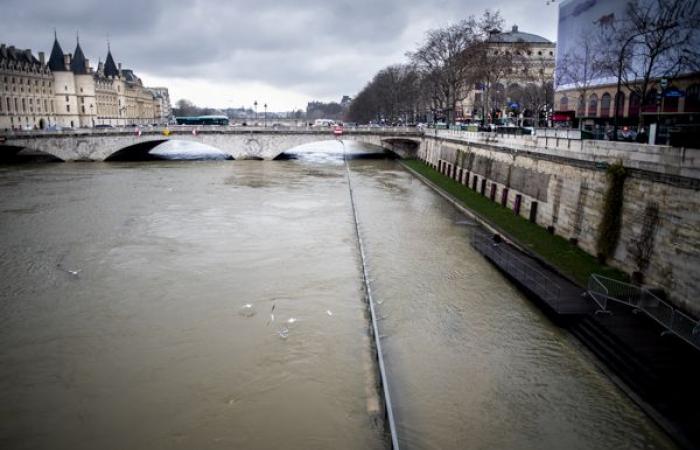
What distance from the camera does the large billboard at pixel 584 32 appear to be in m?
43.9

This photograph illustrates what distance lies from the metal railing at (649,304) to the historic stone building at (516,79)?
133ft

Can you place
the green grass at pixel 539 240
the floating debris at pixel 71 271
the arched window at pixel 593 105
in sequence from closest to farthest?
the green grass at pixel 539 240
the floating debris at pixel 71 271
the arched window at pixel 593 105

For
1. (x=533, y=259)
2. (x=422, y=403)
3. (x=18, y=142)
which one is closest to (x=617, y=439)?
(x=422, y=403)

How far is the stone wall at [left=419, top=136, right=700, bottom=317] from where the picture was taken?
1552 centimetres

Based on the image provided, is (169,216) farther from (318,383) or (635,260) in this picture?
(635,260)

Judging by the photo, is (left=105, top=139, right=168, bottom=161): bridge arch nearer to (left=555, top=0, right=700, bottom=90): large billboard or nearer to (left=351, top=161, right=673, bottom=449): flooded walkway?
(left=555, top=0, right=700, bottom=90): large billboard

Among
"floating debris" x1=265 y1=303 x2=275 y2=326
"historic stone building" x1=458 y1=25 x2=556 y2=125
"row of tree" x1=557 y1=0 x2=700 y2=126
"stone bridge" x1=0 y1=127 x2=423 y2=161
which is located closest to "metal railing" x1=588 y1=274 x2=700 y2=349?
"floating debris" x1=265 y1=303 x2=275 y2=326

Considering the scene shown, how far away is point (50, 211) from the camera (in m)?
33.2

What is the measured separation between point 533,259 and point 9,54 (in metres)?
101

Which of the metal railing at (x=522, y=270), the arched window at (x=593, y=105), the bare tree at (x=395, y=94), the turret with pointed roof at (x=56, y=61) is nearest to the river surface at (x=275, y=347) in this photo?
the metal railing at (x=522, y=270)

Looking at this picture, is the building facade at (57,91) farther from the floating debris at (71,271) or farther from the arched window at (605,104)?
the arched window at (605,104)

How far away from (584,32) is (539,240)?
33531 millimetres

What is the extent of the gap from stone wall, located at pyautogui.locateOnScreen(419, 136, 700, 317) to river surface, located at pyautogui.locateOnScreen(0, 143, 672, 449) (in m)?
3.81

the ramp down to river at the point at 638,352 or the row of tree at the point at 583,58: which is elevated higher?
the row of tree at the point at 583,58
